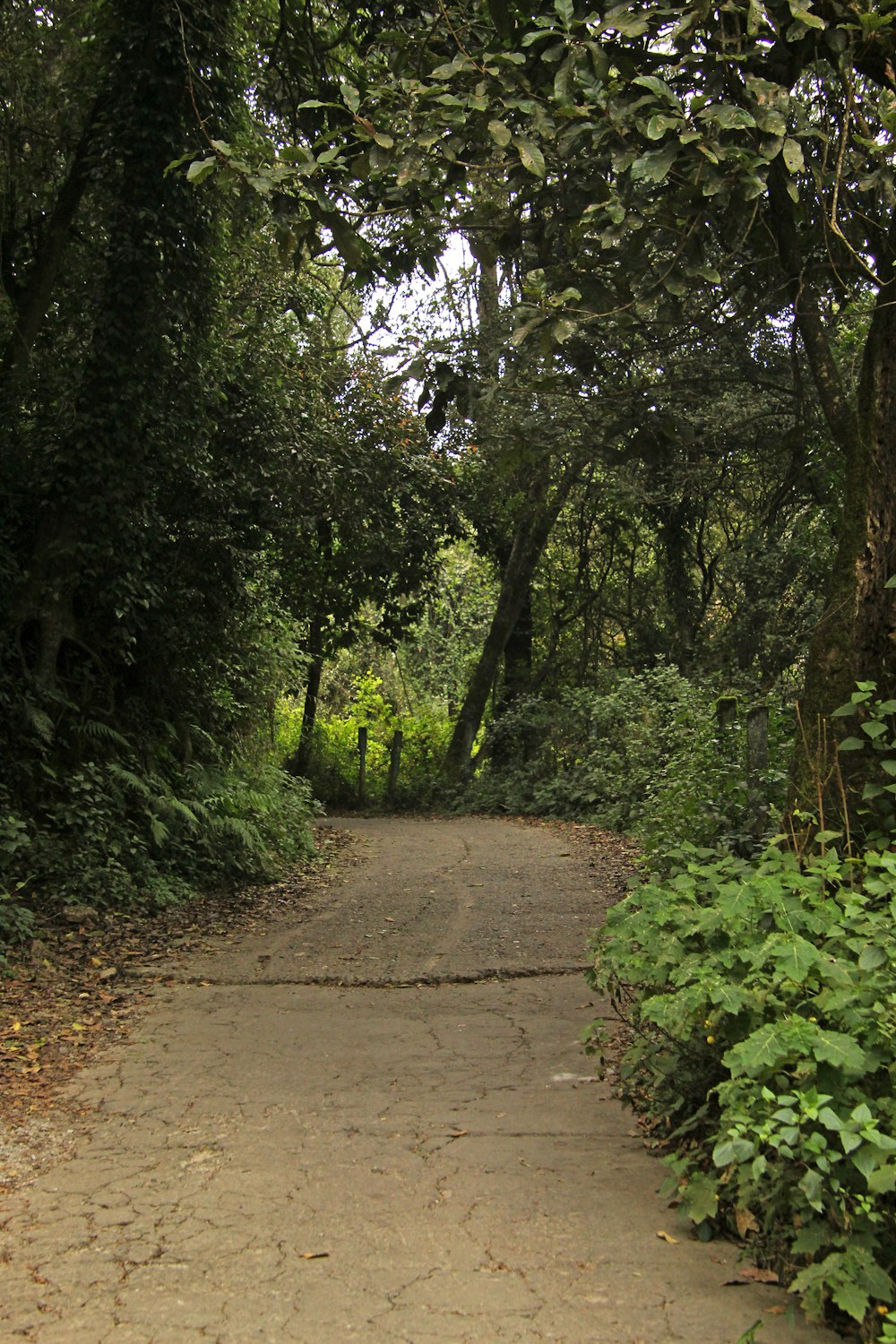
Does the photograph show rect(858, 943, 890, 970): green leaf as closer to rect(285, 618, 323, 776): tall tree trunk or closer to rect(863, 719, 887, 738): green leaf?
rect(863, 719, 887, 738): green leaf

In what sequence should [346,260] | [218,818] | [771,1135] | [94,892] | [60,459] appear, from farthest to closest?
[218,818], [60,459], [94,892], [346,260], [771,1135]

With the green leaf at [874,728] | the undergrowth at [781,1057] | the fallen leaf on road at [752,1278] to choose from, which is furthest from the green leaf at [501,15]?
the fallen leaf on road at [752,1278]

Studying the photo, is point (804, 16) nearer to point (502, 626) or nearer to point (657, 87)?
point (657, 87)

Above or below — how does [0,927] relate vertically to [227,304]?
below

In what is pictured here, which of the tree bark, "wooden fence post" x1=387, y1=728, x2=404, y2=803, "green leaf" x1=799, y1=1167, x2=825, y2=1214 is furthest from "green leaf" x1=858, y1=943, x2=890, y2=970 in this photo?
"wooden fence post" x1=387, y1=728, x2=404, y2=803

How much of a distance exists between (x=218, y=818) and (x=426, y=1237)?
7.13 metres

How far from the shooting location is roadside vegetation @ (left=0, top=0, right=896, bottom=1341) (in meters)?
4.20

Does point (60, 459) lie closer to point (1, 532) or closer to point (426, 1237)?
point (1, 532)

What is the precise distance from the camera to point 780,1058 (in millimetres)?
3506

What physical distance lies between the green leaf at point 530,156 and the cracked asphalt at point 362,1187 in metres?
4.33

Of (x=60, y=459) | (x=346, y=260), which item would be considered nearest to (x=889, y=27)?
(x=346, y=260)

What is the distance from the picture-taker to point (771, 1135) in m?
3.26

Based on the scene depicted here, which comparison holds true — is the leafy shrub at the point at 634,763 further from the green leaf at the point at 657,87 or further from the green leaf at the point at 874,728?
the green leaf at the point at 657,87

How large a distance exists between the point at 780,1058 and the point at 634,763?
1158 centimetres
